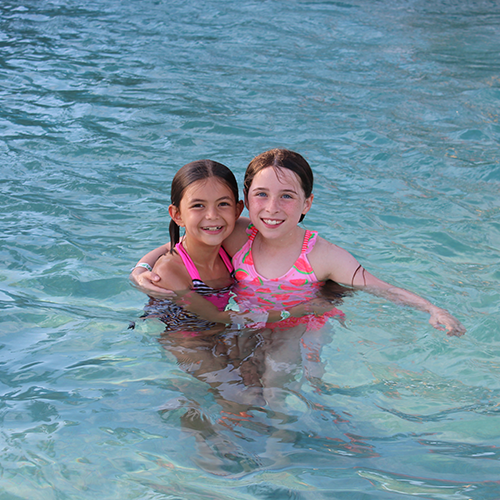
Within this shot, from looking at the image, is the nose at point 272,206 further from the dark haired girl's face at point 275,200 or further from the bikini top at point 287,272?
the bikini top at point 287,272

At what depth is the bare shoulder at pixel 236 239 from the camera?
12.7ft

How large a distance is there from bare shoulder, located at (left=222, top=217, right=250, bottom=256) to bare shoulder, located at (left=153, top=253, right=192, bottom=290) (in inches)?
14.5

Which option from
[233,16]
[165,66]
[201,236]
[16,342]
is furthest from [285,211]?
[233,16]

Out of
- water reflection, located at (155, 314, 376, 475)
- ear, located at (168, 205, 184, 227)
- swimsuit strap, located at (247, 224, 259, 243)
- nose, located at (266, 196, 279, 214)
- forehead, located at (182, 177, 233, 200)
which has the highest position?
forehead, located at (182, 177, 233, 200)

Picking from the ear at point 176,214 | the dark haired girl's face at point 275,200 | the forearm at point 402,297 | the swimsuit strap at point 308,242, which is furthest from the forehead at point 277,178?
the forearm at point 402,297

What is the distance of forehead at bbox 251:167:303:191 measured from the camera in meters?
3.46

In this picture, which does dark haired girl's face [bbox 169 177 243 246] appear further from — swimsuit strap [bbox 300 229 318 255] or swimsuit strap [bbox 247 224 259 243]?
swimsuit strap [bbox 300 229 318 255]

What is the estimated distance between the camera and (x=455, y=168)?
624cm

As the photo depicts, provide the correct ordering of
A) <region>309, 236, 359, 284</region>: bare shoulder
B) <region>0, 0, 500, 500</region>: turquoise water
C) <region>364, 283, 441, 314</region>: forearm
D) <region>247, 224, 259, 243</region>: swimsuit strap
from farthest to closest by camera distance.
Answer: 1. <region>247, 224, 259, 243</region>: swimsuit strap
2. <region>309, 236, 359, 284</region>: bare shoulder
3. <region>364, 283, 441, 314</region>: forearm
4. <region>0, 0, 500, 500</region>: turquoise water

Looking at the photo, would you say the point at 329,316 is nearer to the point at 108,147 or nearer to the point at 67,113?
the point at 108,147

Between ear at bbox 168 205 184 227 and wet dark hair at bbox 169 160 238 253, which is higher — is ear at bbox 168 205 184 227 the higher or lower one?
the lower one

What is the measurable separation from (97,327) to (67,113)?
15.8ft

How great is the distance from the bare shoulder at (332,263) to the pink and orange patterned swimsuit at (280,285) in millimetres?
37

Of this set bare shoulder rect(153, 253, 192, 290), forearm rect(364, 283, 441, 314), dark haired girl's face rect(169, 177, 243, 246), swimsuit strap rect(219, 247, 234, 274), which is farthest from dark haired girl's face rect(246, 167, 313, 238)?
forearm rect(364, 283, 441, 314)
